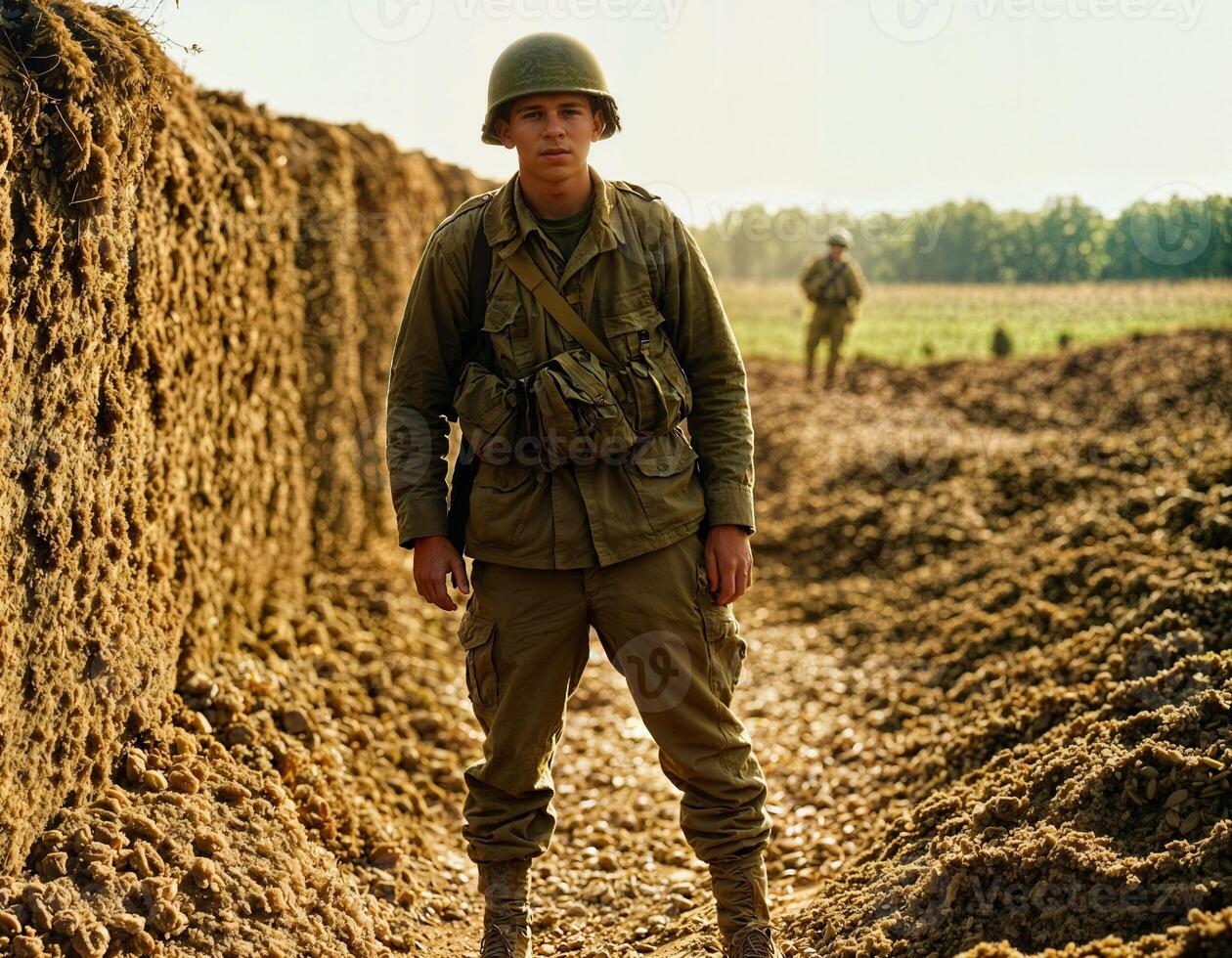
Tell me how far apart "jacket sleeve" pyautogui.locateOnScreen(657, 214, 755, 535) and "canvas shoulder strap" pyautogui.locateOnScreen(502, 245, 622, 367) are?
0.24 metres

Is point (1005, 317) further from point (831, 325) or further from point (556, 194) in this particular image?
point (556, 194)

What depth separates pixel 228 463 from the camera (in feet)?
16.9

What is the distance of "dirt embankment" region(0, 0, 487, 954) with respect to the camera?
10.0ft

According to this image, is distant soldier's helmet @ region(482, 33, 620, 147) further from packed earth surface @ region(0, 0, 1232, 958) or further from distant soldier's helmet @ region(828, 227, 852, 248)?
distant soldier's helmet @ region(828, 227, 852, 248)

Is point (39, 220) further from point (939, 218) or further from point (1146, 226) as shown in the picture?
point (939, 218)

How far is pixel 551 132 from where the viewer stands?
2859 mm

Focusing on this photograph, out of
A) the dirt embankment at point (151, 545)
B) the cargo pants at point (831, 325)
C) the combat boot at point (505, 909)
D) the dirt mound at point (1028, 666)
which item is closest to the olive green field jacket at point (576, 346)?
the combat boot at point (505, 909)

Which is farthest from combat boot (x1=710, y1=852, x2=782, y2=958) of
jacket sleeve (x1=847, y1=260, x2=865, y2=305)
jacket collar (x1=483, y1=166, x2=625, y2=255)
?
jacket sleeve (x1=847, y1=260, x2=865, y2=305)

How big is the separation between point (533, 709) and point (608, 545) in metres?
0.53

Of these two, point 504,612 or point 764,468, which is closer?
point 504,612

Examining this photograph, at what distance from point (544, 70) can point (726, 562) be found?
4.60 feet

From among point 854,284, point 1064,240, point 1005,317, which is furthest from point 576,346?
point 1005,317

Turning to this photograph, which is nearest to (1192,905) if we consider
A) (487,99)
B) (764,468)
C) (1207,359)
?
(487,99)

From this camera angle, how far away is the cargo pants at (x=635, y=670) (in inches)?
115
